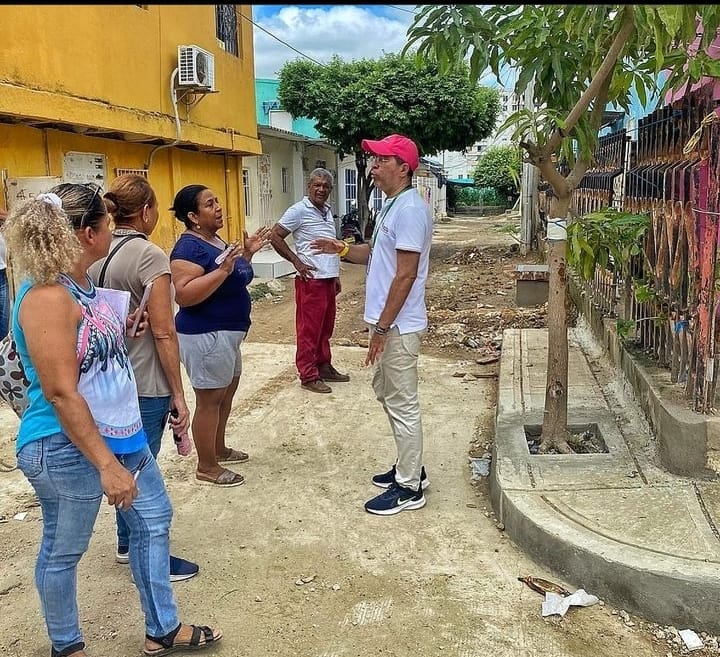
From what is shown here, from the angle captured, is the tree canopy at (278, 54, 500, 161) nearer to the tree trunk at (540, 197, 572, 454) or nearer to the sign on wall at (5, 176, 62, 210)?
the sign on wall at (5, 176, 62, 210)

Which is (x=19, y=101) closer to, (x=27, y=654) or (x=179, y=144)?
(x=179, y=144)

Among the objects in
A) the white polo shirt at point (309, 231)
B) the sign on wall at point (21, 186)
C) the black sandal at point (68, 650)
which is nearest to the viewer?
the black sandal at point (68, 650)

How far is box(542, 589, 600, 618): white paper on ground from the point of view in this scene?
9.20 ft

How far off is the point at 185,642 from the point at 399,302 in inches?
70.5

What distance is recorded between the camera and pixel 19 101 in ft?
22.2

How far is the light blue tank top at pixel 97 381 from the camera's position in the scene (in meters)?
2.18

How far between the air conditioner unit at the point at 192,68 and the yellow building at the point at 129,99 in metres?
0.01

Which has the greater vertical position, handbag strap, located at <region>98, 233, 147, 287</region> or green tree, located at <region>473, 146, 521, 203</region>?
green tree, located at <region>473, 146, 521, 203</region>

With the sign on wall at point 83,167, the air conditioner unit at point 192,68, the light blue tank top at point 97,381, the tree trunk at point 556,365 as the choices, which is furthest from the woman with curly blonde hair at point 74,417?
the air conditioner unit at point 192,68

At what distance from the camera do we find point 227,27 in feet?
39.4

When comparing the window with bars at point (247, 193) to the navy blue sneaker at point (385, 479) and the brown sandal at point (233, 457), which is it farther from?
the navy blue sneaker at point (385, 479)

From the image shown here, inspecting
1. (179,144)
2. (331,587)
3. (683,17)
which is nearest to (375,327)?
(331,587)

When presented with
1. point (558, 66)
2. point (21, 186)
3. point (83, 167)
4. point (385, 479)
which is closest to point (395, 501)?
point (385, 479)

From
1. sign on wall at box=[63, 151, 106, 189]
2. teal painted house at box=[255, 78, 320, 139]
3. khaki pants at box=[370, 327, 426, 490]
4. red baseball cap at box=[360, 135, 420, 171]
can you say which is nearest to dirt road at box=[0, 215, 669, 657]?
khaki pants at box=[370, 327, 426, 490]
